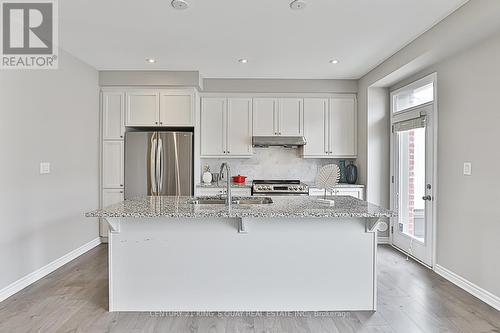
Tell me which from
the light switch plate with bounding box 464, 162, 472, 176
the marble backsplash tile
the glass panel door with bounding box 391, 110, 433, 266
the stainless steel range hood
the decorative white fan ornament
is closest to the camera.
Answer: the decorative white fan ornament

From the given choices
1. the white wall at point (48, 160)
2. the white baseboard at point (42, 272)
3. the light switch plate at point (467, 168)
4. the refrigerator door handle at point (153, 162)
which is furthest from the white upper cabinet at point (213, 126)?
the light switch plate at point (467, 168)

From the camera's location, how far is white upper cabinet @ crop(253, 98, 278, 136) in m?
5.14

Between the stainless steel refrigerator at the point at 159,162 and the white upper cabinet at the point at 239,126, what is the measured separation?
29.0 inches

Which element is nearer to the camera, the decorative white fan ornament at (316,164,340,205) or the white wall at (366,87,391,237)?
the decorative white fan ornament at (316,164,340,205)

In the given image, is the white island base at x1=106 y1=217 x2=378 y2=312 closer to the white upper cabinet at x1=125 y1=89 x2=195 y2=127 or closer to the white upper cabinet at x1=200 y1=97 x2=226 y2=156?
the white upper cabinet at x1=125 y1=89 x2=195 y2=127

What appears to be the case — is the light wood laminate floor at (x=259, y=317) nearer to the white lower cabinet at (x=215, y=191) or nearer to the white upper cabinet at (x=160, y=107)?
the white lower cabinet at (x=215, y=191)

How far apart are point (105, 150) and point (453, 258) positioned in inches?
187

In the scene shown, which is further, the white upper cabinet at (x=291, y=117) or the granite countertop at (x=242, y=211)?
the white upper cabinet at (x=291, y=117)

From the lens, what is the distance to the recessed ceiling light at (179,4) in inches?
105

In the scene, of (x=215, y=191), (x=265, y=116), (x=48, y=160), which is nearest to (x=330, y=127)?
(x=265, y=116)

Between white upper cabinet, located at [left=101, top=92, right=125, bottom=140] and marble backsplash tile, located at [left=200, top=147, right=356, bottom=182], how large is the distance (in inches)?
65.4

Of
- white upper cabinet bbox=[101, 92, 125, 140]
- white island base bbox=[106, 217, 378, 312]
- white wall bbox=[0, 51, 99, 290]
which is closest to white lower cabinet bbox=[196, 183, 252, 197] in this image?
white upper cabinet bbox=[101, 92, 125, 140]

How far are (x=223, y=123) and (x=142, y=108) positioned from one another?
1.26 metres

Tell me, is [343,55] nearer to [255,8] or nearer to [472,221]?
[255,8]
